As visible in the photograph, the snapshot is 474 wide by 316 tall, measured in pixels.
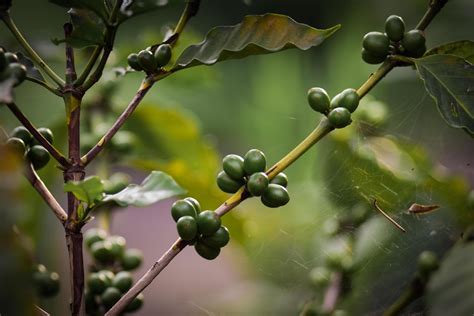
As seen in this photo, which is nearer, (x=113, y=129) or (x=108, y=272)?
(x=113, y=129)

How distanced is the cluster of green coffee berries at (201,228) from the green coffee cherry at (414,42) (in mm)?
229

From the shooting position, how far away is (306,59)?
232 centimetres

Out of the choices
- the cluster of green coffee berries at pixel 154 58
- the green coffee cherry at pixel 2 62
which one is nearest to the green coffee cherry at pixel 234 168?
the cluster of green coffee berries at pixel 154 58

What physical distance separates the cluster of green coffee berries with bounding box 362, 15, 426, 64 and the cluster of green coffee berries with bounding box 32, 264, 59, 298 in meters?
0.41

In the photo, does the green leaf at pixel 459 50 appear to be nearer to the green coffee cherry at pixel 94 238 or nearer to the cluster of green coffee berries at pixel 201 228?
the cluster of green coffee berries at pixel 201 228

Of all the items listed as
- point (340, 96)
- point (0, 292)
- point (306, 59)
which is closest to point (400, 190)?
point (340, 96)

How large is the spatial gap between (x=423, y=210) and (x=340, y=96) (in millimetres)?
149

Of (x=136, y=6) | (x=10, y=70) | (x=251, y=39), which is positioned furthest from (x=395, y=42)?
(x=10, y=70)

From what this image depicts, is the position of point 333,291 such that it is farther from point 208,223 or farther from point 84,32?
point 84,32

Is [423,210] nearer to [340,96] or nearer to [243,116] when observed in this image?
A: [340,96]

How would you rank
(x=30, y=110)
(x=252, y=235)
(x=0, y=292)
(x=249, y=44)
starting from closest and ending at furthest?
(x=0, y=292)
(x=249, y=44)
(x=252, y=235)
(x=30, y=110)

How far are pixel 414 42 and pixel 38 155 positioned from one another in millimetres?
353

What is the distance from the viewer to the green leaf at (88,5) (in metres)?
0.56

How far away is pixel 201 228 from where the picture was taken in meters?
0.59
